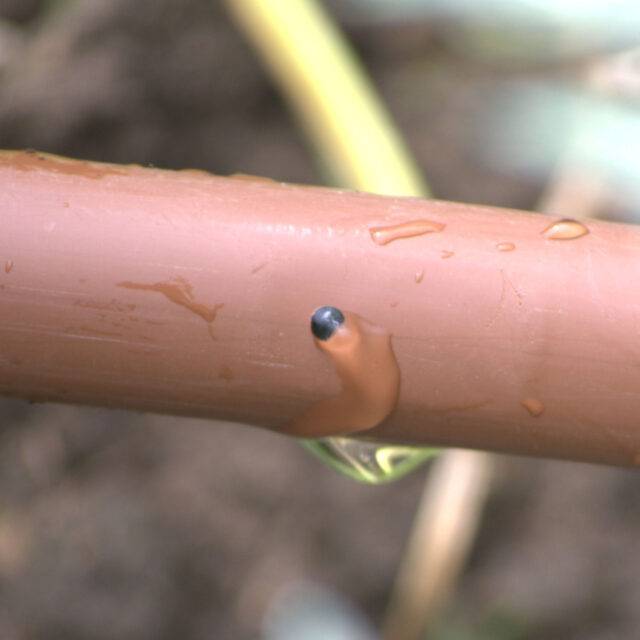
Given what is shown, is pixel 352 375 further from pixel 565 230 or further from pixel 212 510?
pixel 212 510

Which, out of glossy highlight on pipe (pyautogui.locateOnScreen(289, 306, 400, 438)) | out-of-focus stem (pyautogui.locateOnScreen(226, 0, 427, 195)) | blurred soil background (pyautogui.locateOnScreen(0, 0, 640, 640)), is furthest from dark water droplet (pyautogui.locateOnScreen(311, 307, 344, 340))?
blurred soil background (pyautogui.locateOnScreen(0, 0, 640, 640))

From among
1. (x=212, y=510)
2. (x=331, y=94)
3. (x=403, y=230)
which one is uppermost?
(x=403, y=230)

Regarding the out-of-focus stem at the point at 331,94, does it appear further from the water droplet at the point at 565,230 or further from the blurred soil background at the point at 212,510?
the water droplet at the point at 565,230

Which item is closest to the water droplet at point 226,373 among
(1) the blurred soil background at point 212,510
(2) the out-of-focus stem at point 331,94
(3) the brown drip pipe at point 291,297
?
(3) the brown drip pipe at point 291,297

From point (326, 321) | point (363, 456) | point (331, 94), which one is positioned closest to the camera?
point (326, 321)

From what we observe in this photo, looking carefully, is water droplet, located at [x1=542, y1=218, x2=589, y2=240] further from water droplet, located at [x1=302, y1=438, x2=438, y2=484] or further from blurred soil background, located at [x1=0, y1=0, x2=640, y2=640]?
blurred soil background, located at [x1=0, y1=0, x2=640, y2=640]

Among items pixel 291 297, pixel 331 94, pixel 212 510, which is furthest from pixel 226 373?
pixel 212 510
